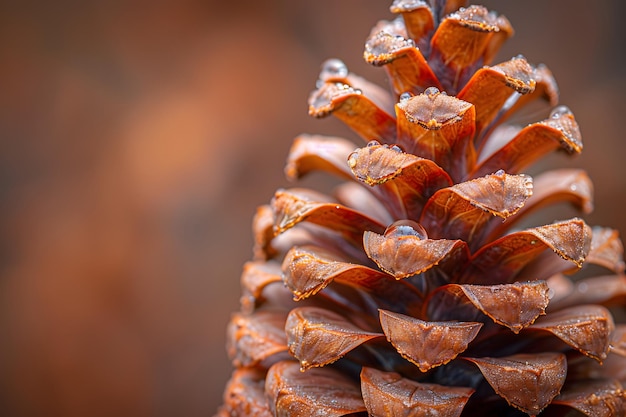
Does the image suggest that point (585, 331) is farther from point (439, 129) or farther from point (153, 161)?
point (153, 161)

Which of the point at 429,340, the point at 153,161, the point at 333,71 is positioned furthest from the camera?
the point at 153,161

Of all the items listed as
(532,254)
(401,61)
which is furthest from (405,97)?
(532,254)

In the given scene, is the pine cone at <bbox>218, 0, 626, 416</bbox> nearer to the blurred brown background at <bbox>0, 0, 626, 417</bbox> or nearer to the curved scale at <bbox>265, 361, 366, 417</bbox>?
the curved scale at <bbox>265, 361, 366, 417</bbox>

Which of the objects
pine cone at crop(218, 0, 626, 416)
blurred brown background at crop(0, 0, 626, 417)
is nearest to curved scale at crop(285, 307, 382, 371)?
pine cone at crop(218, 0, 626, 416)

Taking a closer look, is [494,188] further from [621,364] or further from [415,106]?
[621,364]

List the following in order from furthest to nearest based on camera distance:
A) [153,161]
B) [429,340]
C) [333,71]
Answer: [153,161], [333,71], [429,340]

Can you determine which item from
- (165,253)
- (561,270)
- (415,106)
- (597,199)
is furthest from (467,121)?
(165,253)
